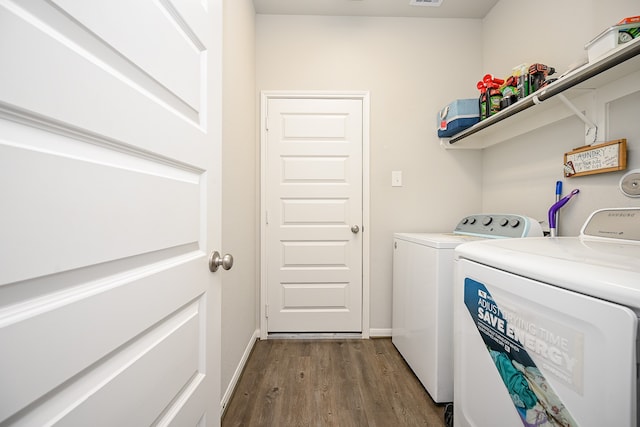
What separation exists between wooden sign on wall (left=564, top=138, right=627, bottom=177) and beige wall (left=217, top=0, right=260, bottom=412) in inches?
72.7

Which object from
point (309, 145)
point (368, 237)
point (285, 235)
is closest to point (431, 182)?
point (368, 237)

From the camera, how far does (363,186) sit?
82.1 inches

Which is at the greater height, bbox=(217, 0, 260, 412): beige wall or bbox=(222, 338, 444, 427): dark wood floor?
bbox=(217, 0, 260, 412): beige wall

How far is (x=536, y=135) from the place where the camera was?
5.13ft

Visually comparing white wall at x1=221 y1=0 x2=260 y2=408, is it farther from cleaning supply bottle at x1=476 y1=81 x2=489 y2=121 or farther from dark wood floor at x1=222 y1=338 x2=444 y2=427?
cleaning supply bottle at x1=476 y1=81 x2=489 y2=121

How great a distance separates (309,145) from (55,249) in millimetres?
1879

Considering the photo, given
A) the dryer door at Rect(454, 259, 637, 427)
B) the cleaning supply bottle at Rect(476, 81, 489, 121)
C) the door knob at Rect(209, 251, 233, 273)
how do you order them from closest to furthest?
the dryer door at Rect(454, 259, 637, 427) < the door knob at Rect(209, 251, 233, 273) < the cleaning supply bottle at Rect(476, 81, 489, 121)

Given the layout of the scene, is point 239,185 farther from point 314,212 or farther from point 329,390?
point 329,390

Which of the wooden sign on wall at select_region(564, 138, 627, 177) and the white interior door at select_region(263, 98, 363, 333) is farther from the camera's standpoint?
the white interior door at select_region(263, 98, 363, 333)

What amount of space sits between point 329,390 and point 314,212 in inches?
48.4

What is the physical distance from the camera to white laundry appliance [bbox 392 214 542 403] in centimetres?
132

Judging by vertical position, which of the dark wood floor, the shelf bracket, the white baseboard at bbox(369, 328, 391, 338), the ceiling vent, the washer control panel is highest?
the ceiling vent

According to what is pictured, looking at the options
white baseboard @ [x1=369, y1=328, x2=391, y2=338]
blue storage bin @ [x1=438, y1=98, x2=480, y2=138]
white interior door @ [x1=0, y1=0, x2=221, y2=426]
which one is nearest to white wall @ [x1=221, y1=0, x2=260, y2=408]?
white interior door @ [x1=0, y1=0, x2=221, y2=426]

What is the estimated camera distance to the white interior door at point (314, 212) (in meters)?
2.07
